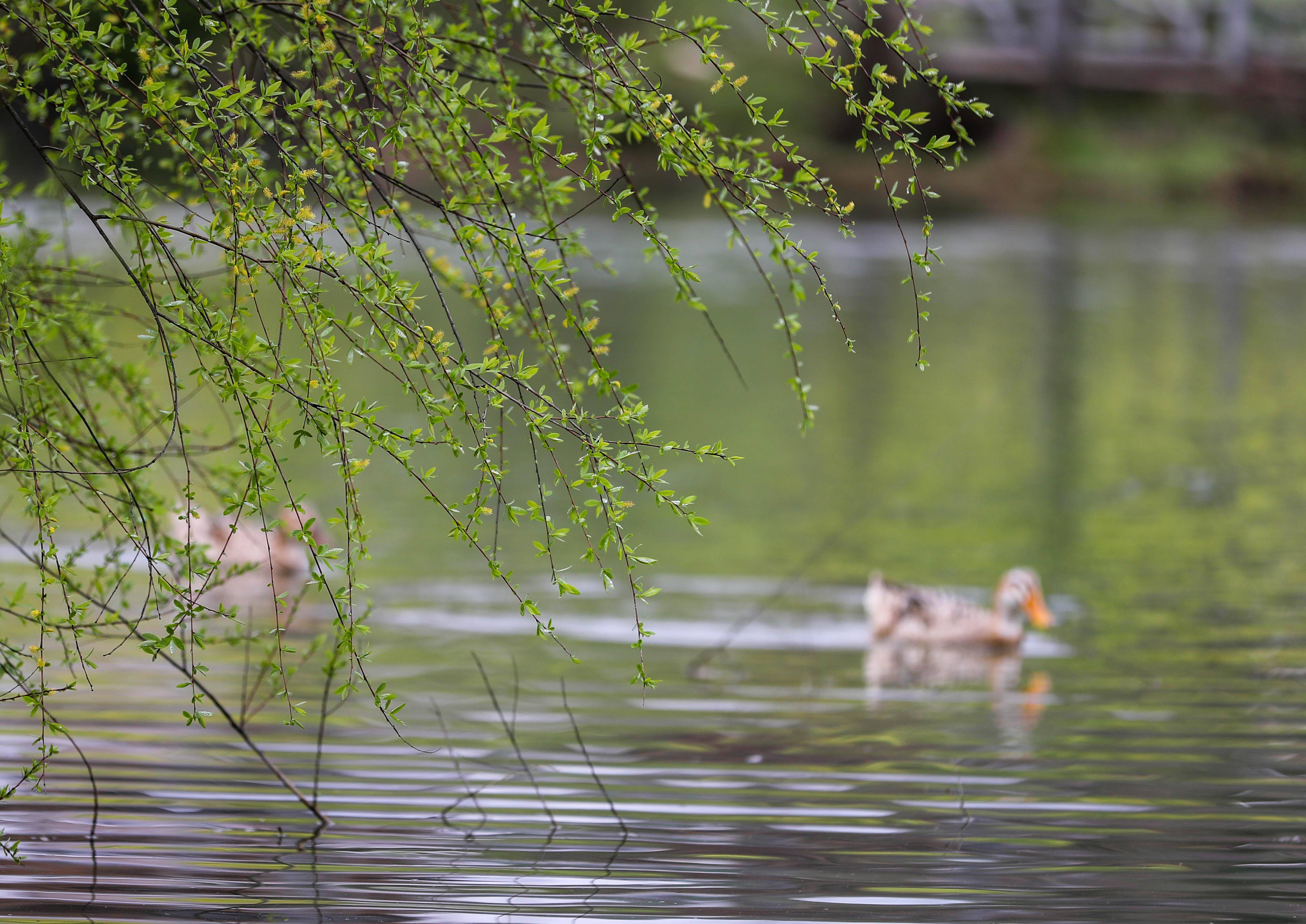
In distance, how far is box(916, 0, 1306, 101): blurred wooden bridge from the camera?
5172 centimetres

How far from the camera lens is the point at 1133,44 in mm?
53844

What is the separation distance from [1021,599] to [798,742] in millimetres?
2428

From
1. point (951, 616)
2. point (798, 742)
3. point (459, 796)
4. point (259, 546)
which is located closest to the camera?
point (459, 796)

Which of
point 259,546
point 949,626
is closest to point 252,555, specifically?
point 259,546

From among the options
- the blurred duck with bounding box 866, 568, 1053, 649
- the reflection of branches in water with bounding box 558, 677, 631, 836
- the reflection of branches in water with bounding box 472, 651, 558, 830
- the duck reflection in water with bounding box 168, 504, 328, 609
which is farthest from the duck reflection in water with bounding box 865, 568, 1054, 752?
the duck reflection in water with bounding box 168, 504, 328, 609

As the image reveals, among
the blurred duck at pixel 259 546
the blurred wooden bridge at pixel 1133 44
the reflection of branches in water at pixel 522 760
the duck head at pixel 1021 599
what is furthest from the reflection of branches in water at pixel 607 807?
the blurred wooden bridge at pixel 1133 44

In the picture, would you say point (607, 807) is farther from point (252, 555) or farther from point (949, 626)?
point (252, 555)

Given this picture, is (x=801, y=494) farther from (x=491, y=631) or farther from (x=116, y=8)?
(x=116, y=8)

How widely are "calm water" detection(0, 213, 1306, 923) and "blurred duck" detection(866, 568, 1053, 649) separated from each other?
17 cm

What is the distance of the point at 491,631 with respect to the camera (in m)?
9.09

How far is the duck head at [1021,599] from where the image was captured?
9.17 m

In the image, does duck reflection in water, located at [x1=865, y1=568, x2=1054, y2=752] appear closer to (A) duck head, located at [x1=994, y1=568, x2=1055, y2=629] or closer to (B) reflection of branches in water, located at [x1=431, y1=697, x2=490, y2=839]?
(A) duck head, located at [x1=994, y1=568, x2=1055, y2=629]

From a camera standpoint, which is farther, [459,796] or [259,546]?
[259,546]

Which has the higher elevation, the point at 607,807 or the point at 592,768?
the point at 592,768
